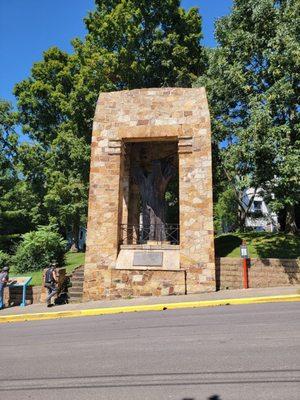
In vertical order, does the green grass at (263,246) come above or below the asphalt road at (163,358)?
above

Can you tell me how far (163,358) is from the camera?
6289mm

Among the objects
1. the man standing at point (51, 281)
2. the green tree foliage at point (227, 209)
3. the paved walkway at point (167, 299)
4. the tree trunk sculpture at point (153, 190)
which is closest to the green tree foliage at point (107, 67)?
the tree trunk sculpture at point (153, 190)

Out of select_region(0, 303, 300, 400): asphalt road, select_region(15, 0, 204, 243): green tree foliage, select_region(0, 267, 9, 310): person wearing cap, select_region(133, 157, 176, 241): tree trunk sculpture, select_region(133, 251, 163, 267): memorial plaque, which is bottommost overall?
select_region(0, 303, 300, 400): asphalt road

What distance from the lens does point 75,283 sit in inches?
574

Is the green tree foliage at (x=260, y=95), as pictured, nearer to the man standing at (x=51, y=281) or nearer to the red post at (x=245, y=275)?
the red post at (x=245, y=275)

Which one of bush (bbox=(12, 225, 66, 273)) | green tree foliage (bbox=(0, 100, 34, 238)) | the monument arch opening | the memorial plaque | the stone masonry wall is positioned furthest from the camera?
green tree foliage (bbox=(0, 100, 34, 238))

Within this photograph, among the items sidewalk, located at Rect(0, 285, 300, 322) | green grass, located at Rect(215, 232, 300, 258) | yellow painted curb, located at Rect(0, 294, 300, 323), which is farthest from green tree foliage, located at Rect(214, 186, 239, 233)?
yellow painted curb, located at Rect(0, 294, 300, 323)

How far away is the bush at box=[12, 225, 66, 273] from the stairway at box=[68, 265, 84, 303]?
14.2 feet

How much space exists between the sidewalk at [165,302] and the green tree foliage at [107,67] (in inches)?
469

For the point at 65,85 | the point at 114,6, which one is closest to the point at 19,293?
the point at 65,85

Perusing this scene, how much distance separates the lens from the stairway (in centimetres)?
1409

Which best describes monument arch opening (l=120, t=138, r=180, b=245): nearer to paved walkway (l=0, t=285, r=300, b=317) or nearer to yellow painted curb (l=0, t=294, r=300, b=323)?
paved walkway (l=0, t=285, r=300, b=317)

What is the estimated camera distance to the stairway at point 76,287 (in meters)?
14.1

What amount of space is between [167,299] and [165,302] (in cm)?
53
